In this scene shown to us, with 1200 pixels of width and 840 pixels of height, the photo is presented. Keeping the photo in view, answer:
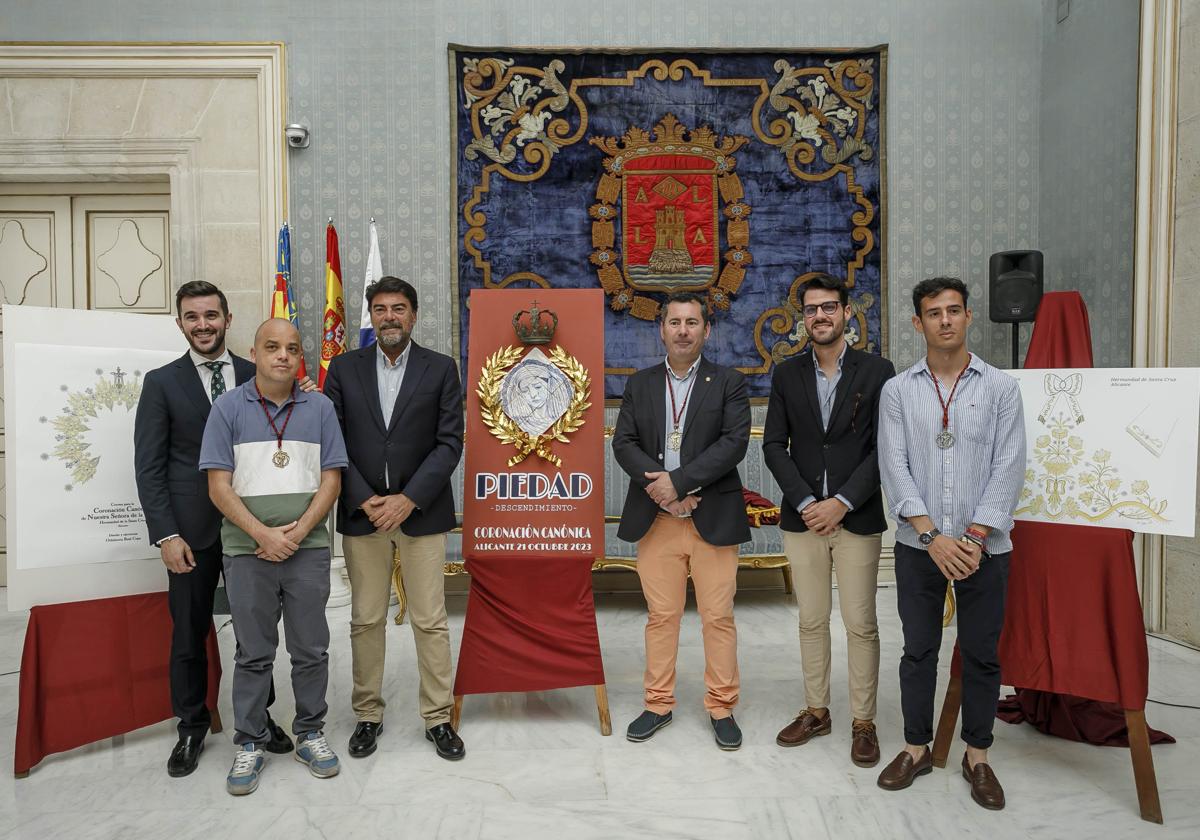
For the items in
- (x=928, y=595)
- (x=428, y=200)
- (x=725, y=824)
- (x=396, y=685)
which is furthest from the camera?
(x=428, y=200)

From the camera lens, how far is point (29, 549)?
2771mm

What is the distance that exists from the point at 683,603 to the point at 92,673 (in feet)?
7.60

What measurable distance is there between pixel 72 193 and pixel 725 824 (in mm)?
5986

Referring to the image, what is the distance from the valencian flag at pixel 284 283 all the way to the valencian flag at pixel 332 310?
0.68 ft

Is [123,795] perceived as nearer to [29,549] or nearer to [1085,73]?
[29,549]

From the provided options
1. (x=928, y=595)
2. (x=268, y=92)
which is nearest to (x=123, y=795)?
(x=928, y=595)

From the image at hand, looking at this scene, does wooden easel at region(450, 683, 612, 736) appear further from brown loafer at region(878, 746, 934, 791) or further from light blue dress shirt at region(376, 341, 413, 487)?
light blue dress shirt at region(376, 341, 413, 487)

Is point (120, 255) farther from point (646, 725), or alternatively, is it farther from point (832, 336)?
point (832, 336)

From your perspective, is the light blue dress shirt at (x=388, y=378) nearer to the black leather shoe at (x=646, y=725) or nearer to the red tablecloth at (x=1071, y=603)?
the black leather shoe at (x=646, y=725)

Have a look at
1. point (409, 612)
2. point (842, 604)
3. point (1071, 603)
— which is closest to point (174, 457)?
point (409, 612)

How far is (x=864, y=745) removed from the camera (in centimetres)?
281

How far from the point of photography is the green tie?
9.48ft

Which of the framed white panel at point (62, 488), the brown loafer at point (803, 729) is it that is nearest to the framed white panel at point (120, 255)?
the framed white panel at point (62, 488)

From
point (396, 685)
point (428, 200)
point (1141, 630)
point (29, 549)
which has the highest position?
point (428, 200)
